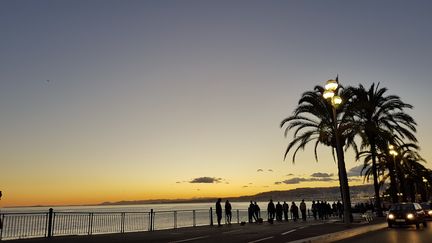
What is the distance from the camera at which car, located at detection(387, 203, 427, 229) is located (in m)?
25.9

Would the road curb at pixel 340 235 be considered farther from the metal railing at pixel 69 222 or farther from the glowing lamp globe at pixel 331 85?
the metal railing at pixel 69 222

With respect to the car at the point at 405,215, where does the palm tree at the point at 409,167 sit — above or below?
above

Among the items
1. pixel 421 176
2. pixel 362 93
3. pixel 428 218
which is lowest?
pixel 428 218

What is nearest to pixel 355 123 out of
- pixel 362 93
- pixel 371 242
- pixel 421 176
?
pixel 362 93

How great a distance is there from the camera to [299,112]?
3044 cm

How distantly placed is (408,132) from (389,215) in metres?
10.7

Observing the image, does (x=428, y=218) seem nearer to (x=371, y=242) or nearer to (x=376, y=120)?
(x=376, y=120)

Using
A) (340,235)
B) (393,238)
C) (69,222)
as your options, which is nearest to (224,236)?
(340,235)

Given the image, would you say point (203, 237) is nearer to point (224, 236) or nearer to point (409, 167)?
point (224, 236)

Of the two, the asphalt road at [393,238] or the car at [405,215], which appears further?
the car at [405,215]

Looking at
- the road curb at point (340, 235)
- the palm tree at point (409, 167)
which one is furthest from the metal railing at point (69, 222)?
the palm tree at point (409, 167)

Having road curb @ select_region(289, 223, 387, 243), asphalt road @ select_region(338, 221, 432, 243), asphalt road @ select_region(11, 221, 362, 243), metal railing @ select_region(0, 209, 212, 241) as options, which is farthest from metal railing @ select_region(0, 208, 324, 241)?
asphalt road @ select_region(338, 221, 432, 243)

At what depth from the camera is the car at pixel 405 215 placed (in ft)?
84.8

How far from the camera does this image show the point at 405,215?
26000 mm
